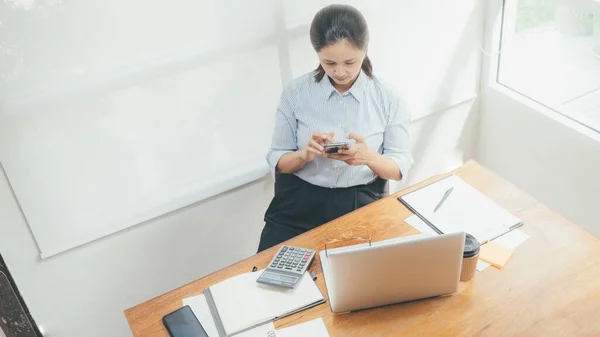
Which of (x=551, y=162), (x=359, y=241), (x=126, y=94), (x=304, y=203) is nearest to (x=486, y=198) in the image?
(x=359, y=241)

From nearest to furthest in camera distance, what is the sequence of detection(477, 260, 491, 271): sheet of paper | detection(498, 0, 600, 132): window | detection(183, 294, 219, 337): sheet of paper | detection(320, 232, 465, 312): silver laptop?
1. detection(320, 232, 465, 312): silver laptop
2. detection(183, 294, 219, 337): sheet of paper
3. detection(477, 260, 491, 271): sheet of paper
4. detection(498, 0, 600, 132): window

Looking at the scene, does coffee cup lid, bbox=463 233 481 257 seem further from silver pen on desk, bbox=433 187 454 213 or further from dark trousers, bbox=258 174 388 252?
dark trousers, bbox=258 174 388 252

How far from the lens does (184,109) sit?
215cm

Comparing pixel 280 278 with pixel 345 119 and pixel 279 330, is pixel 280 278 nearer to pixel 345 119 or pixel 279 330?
pixel 279 330

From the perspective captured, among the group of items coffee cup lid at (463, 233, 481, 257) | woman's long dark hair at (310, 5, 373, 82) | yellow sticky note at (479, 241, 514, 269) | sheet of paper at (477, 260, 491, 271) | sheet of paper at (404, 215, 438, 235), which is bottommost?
sheet of paper at (477, 260, 491, 271)

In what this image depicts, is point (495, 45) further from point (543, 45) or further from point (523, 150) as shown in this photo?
point (523, 150)

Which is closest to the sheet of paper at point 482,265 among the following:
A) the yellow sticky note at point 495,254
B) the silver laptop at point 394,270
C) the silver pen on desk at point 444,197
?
the yellow sticky note at point 495,254

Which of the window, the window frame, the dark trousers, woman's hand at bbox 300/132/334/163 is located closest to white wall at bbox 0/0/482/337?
the window frame

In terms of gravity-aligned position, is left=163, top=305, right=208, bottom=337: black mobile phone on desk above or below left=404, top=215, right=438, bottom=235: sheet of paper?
below

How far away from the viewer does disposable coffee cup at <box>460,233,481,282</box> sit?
1.54 meters

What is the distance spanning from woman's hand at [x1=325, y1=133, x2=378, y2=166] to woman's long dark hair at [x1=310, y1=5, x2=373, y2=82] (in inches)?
12.3

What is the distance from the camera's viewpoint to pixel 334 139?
206cm

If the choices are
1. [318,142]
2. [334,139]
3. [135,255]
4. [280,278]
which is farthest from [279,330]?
[135,255]

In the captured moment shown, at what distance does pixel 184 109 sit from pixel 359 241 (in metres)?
0.86
